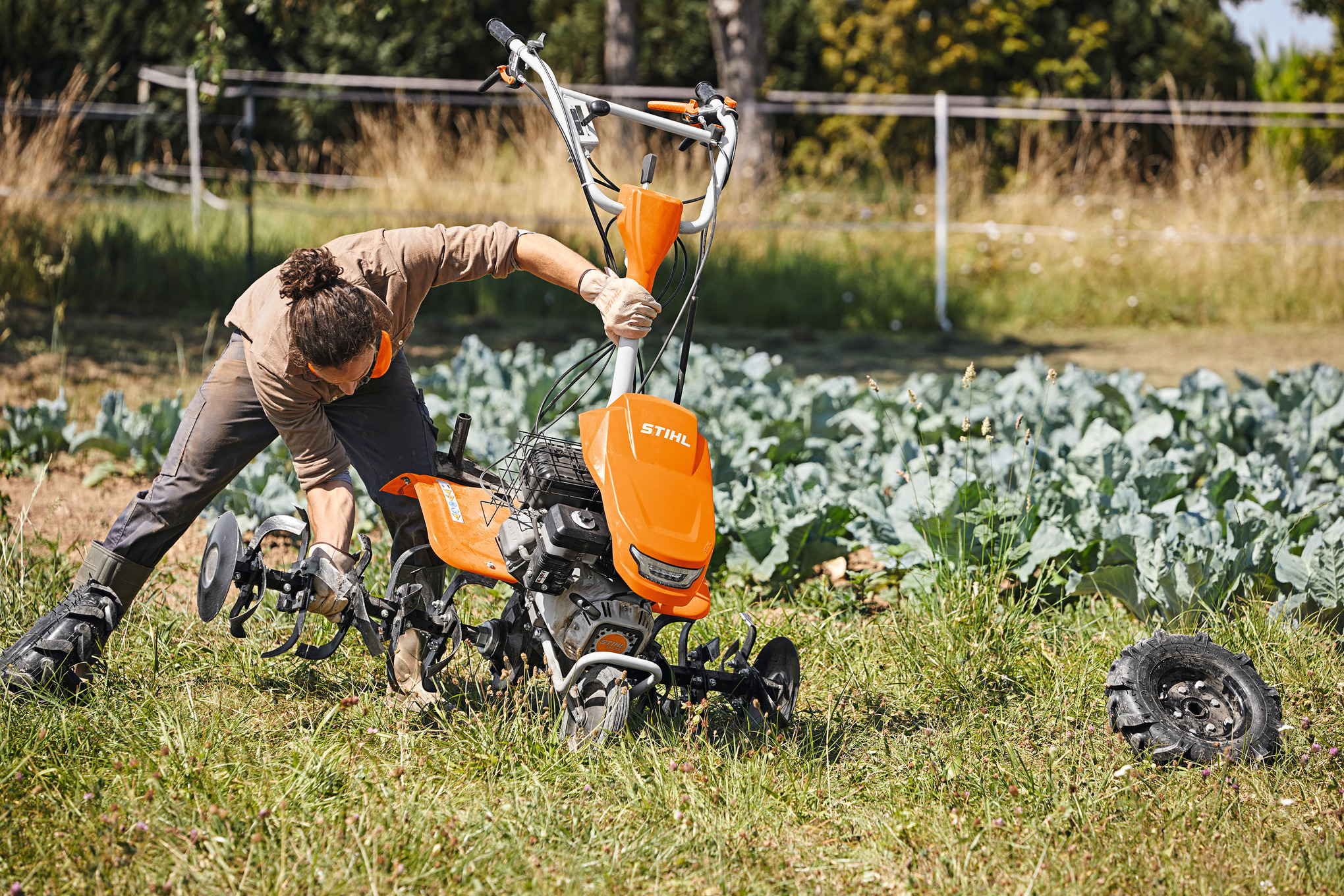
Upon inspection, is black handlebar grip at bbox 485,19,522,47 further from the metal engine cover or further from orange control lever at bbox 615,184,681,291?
the metal engine cover

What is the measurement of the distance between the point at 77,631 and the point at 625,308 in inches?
68.3

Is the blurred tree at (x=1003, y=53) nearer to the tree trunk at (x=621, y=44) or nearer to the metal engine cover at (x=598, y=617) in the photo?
the tree trunk at (x=621, y=44)

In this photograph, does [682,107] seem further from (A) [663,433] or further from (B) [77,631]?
(B) [77,631]

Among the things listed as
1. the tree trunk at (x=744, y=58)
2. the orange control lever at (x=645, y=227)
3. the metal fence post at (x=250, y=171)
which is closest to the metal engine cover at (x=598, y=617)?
the orange control lever at (x=645, y=227)

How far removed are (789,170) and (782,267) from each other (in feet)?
17.7

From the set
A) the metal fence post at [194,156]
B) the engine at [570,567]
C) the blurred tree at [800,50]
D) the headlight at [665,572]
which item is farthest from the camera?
the blurred tree at [800,50]

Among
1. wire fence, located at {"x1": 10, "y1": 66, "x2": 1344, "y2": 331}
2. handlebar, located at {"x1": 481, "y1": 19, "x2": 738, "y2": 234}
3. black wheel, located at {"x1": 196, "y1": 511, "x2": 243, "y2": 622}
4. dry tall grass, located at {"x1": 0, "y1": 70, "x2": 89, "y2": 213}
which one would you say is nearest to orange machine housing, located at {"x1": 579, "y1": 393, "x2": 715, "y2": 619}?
handlebar, located at {"x1": 481, "y1": 19, "x2": 738, "y2": 234}

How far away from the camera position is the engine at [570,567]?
246cm

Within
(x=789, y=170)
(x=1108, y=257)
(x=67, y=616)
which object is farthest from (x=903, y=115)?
(x=67, y=616)

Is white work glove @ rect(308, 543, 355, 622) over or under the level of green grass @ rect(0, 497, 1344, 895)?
over

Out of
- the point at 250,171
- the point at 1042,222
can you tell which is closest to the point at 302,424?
the point at 250,171

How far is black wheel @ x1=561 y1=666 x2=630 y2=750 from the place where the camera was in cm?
259

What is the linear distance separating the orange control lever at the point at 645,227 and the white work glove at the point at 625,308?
0.14ft

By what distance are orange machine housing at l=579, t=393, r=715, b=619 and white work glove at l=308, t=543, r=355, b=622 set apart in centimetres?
72
